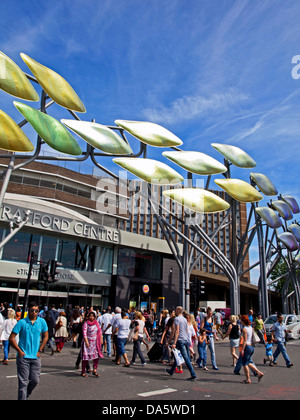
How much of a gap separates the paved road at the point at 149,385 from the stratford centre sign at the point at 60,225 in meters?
14.9

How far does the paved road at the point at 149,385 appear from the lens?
22.3 ft

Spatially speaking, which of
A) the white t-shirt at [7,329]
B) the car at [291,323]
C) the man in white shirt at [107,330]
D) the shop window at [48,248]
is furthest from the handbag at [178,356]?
the shop window at [48,248]

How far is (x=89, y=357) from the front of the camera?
8617mm

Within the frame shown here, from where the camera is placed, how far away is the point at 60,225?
2669cm

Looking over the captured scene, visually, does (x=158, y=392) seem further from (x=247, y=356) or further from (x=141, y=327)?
(x=141, y=327)

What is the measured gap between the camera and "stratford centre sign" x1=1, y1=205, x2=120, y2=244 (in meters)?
24.1

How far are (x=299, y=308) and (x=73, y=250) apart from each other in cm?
3133

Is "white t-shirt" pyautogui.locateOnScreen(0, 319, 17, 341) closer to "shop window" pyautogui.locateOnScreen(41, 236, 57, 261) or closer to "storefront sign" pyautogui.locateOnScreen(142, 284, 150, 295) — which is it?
"shop window" pyautogui.locateOnScreen(41, 236, 57, 261)

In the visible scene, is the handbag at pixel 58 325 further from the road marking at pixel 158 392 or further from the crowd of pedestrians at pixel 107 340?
the road marking at pixel 158 392

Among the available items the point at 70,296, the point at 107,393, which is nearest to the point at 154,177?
the point at 70,296

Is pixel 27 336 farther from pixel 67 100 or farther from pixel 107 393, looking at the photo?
pixel 67 100

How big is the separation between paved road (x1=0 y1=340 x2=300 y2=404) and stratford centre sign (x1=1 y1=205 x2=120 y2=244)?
14903mm

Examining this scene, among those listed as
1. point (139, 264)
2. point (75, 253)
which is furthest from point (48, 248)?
point (139, 264)

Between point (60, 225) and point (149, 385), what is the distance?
20160 millimetres
